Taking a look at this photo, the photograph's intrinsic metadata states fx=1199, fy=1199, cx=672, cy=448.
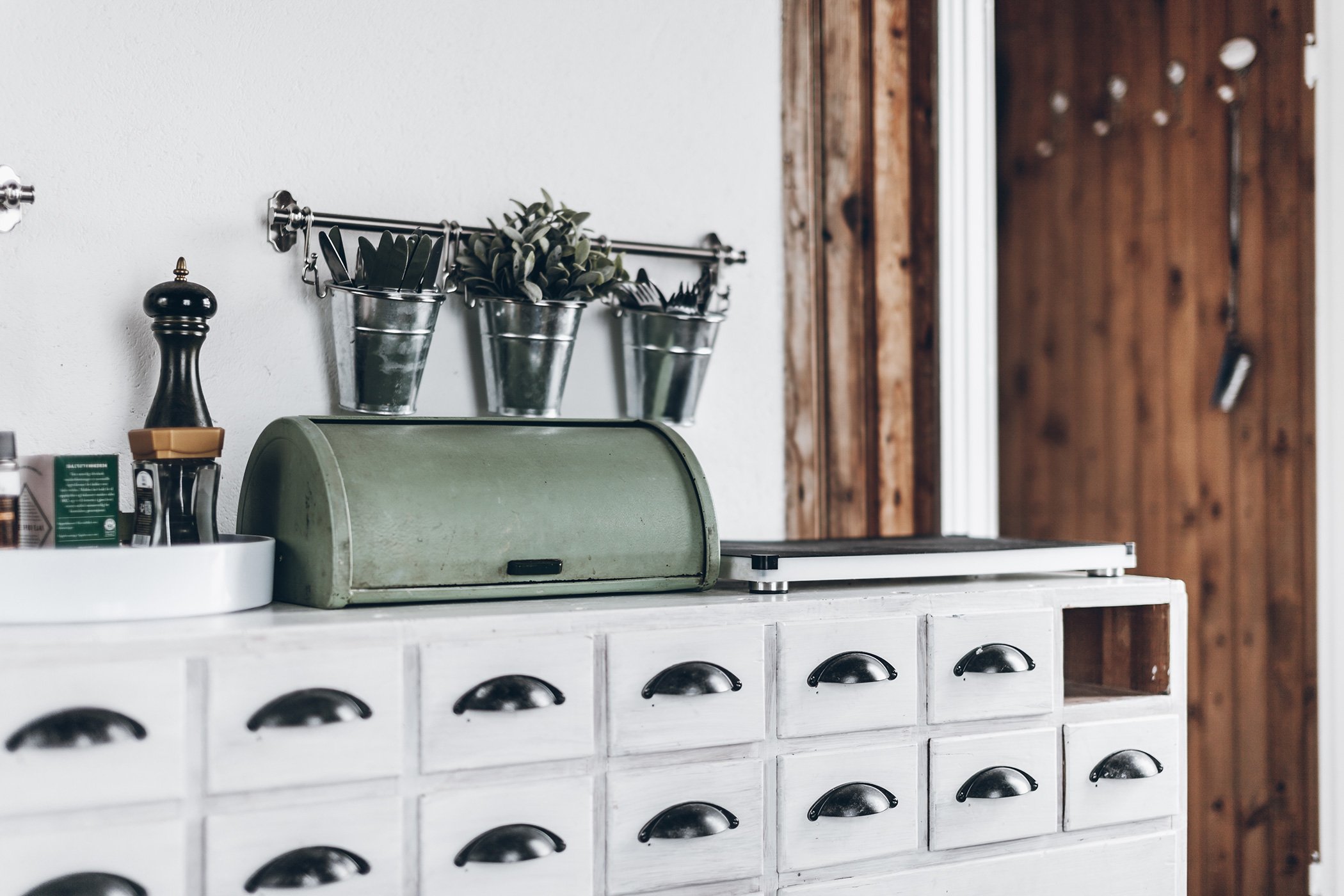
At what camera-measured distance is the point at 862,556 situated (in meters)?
1.67

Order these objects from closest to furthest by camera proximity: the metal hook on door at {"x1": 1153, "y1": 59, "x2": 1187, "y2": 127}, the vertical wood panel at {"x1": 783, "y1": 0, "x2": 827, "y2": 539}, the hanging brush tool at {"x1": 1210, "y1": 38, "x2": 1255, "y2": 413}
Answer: the vertical wood panel at {"x1": 783, "y1": 0, "x2": 827, "y2": 539} → the hanging brush tool at {"x1": 1210, "y1": 38, "x2": 1255, "y2": 413} → the metal hook on door at {"x1": 1153, "y1": 59, "x2": 1187, "y2": 127}

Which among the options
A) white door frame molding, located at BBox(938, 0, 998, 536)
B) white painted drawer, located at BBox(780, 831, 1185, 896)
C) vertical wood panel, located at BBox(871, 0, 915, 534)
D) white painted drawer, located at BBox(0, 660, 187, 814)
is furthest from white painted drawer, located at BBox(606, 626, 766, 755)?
white door frame molding, located at BBox(938, 0, 998, 536)

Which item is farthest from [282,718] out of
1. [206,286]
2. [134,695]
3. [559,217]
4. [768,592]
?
[559,217]

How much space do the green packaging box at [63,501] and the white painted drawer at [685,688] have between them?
639 millimetres

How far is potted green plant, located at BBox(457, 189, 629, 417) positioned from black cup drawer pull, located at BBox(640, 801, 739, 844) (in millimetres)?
702

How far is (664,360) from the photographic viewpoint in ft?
6.85

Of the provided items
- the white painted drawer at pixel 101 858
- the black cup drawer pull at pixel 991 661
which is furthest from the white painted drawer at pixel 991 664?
the white painted drawer at pixel 101 858

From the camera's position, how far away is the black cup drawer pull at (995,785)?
168cm

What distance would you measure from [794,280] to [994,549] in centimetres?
75

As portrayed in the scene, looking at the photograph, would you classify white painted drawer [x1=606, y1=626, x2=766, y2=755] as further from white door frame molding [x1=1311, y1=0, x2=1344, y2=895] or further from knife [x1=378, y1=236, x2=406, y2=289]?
white door frame molding [x1=1311, y1=0, x2=1344, y2=895]

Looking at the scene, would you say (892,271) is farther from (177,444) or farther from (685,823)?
(177,444)

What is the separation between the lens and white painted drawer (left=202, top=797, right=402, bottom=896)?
4.14 ft

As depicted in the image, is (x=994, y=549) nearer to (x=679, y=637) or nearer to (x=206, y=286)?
(x=679, y=637)

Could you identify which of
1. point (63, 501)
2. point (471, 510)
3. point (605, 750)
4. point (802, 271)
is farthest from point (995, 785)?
point (63, 501)
